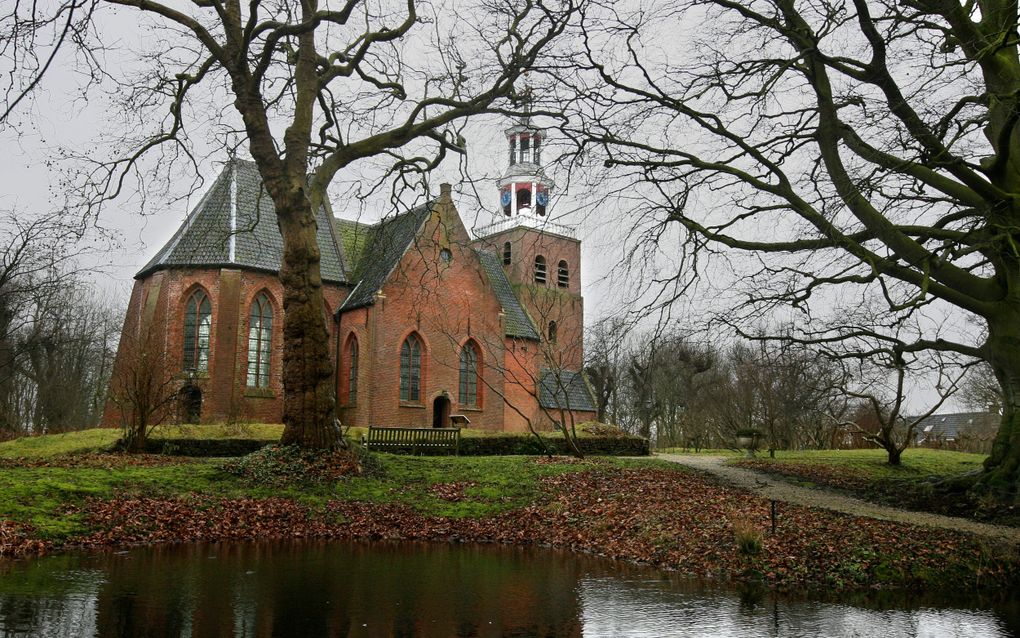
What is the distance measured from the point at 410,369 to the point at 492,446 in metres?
10.6

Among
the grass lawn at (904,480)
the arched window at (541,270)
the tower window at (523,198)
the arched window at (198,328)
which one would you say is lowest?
the grass lawn at (904,480)

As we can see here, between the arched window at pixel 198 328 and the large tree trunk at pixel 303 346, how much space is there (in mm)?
18012

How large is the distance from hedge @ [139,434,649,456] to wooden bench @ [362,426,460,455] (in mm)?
783

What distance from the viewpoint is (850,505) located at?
1280 centimetres

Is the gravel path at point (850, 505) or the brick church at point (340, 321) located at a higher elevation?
the brick church at point (340, 321)

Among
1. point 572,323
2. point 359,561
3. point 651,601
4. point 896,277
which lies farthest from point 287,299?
point 572,323

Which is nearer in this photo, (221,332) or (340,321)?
(221,332)

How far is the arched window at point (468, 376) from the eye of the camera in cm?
3441

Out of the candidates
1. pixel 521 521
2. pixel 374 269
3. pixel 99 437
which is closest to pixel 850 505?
pixel 521 521

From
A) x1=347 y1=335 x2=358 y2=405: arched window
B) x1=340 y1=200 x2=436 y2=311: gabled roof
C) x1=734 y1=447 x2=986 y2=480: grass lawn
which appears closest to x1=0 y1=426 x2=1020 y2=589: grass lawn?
x1=734 y1=447 x2=986 y2=480: grass lawn

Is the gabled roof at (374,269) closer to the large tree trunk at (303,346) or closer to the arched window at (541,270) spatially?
the arched window at (541,270)

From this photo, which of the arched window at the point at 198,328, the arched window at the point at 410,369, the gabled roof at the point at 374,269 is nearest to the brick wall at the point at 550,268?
the gabled roof at the point at 374,269

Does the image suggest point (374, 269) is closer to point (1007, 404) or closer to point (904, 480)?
point (904, 480)

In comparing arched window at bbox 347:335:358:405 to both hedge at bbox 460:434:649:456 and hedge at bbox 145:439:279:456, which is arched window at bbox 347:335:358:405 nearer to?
hedge at bbox 460:434:649:456
